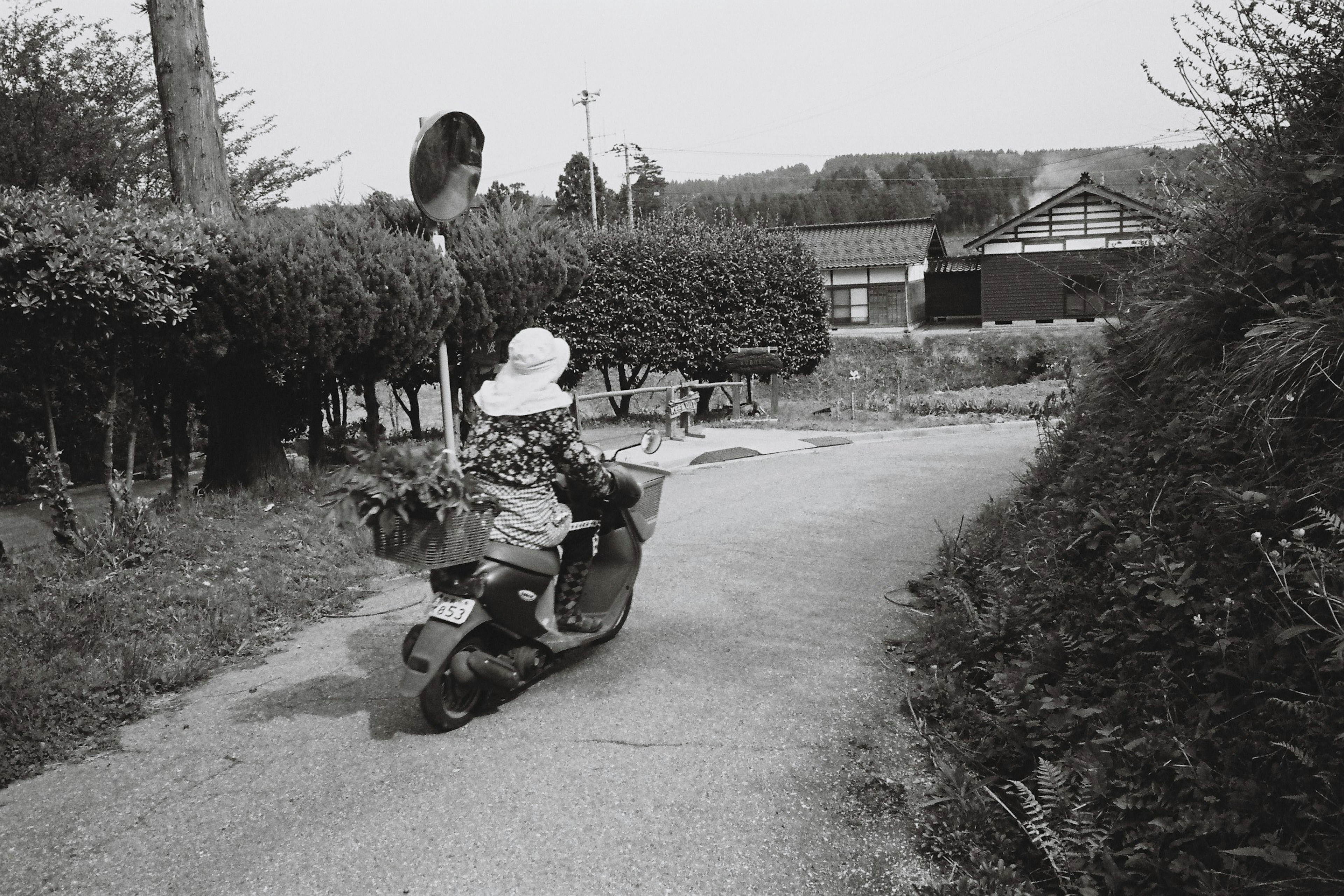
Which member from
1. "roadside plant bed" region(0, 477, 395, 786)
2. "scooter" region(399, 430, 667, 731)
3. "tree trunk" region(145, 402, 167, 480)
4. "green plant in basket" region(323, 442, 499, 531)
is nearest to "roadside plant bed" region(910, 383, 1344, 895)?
"scooter" region(399, 430, 667, 731)

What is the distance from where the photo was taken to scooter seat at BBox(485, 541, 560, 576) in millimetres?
4355

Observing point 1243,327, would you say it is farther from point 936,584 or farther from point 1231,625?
point 936,584

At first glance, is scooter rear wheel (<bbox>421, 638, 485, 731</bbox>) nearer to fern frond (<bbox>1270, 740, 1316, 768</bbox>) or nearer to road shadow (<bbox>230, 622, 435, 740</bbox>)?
road shadow (<bbox>230, 622, 435, 740</bbox>)

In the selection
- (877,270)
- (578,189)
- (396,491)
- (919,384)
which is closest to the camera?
(396,491)

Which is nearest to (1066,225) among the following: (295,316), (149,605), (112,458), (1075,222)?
(1075,222)

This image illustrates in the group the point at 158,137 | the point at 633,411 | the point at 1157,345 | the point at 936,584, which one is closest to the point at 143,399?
the point at 936,584

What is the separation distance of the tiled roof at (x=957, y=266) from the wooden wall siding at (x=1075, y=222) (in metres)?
5.56

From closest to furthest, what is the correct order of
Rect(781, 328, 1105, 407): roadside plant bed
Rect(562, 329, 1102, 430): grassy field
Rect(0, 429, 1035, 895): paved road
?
1. Rect(0, 429, 1035, 895): paved road
2. Rect(562, 329, 1102, 430): grassy field
3. Rect(781, 328, 1105, 407): roadside plant bed

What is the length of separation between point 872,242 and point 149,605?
4332 centimetres

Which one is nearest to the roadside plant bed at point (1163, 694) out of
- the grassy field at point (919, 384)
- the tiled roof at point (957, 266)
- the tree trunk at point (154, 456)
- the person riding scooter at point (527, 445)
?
the person riding scooter at point (527, 445)

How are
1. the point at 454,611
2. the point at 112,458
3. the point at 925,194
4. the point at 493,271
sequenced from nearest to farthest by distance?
the point at 454,611
the point at 112,458
the point at 493,271
the point at 925,194

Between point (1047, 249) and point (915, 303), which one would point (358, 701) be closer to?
point (1047, 249)

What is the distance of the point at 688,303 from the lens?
62.5ft

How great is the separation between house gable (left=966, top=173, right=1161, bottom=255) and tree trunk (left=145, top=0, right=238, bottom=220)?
110 ft
